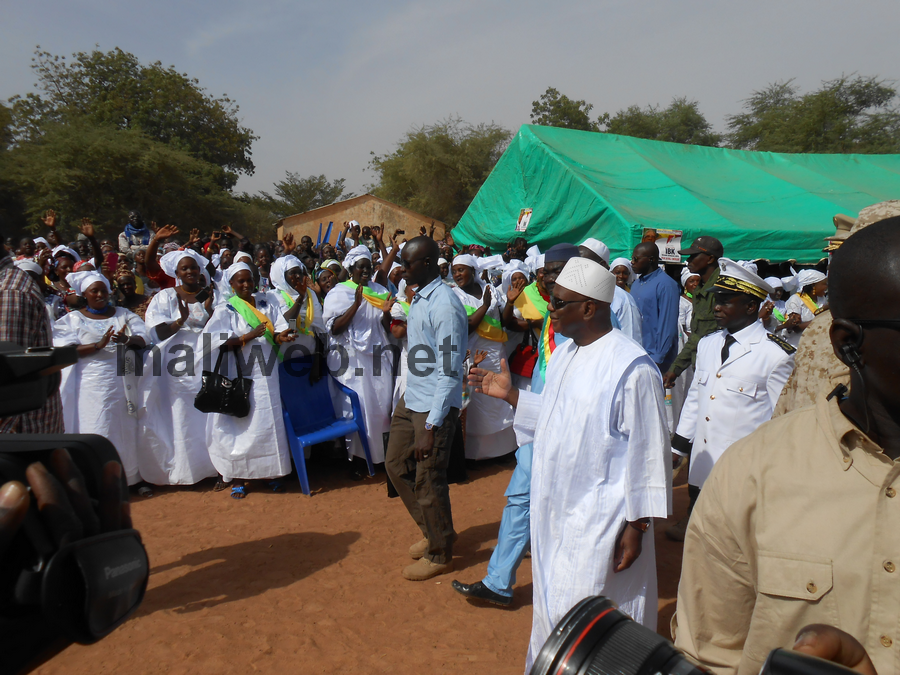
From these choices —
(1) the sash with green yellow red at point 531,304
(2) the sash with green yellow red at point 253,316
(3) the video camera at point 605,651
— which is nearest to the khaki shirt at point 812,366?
(3) the video camera at point 605,651

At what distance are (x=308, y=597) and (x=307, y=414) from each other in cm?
232

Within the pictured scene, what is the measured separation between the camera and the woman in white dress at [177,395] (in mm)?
5656

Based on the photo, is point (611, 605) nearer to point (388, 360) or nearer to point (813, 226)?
point (388, 360)

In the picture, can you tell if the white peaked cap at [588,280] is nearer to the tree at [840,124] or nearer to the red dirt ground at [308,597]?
the red dirt ground at [308,597]

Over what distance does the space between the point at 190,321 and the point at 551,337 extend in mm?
3514

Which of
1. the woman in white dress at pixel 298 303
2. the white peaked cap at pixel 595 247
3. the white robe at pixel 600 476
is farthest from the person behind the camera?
the woman in white dress at pixel 298 303

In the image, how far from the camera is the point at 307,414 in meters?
6.00

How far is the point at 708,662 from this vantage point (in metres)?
1.41

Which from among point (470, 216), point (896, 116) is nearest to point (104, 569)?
point (470, 216)

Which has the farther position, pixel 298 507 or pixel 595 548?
pixel 298 507

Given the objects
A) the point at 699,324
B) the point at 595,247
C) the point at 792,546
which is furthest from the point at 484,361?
the point at 792,546

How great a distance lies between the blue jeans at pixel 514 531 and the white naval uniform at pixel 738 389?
1063mm

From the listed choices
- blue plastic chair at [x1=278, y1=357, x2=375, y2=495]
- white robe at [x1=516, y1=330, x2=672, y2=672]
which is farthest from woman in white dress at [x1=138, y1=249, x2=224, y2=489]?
white robe at [x1=516, y1=330, x2=672, y2=672]

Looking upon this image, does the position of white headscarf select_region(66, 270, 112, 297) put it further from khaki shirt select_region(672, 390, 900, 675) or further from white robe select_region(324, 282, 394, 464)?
khaki shirt select_region(672, 390, 900, 675)
